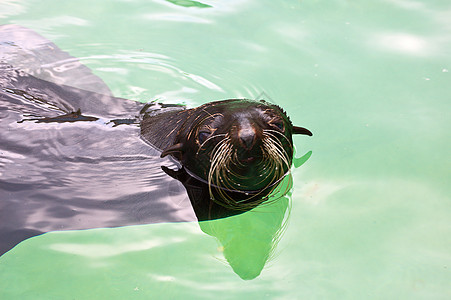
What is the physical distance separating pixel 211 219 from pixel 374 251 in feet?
3.76

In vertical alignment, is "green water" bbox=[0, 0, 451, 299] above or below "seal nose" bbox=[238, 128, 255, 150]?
below

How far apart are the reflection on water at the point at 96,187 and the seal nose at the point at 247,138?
29.3 inches

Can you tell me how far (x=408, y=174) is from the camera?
13.3 feet

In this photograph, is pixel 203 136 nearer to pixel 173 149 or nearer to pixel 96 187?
pixel 173 149

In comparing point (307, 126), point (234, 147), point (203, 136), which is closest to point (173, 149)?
point (203, 136)

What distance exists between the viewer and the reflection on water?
3.52m

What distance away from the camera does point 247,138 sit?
120 inches

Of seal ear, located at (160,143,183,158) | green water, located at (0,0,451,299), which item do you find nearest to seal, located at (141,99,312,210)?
seal ear, located at (160,143,183,158)

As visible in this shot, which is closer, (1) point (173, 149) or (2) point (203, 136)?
(2) point (203, 136)

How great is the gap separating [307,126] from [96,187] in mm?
1921

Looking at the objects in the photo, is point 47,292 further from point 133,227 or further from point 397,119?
point 397,119

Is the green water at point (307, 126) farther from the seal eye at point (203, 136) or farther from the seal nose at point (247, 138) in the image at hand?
the seal nose at point (247, 138)

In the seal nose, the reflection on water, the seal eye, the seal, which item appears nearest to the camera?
the seal nose

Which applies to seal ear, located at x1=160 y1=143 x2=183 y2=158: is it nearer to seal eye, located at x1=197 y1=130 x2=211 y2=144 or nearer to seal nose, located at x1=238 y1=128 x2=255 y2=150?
seal eye, located at x1=197 y1=130 x2=211 y2=144
